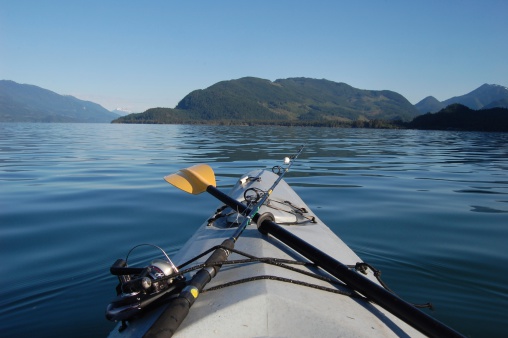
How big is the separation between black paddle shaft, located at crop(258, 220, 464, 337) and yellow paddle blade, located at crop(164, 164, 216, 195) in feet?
6.23

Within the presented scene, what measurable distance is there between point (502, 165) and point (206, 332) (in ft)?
59.7

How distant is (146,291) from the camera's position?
2104 millimetres

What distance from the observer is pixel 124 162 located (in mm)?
16031

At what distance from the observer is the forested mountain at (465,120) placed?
233 feet

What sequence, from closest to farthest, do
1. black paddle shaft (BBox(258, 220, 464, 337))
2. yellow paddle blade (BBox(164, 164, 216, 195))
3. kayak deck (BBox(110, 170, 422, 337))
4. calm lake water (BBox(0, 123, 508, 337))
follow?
kayak deck (BBox(110, 170, 422, 337)), black paddle shaft (BBox(258, 220, 464, 337)), calm lake water (BBox(0, 123, 508, 337)), yellow paddle blade (BBox(164, 164, 216, 195))

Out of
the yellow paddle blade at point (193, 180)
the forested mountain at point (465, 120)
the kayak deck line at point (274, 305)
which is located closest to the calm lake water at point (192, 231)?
the yellow paddle blade at point (193, 180)

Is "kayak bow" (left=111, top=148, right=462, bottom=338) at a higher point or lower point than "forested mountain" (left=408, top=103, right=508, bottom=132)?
lower

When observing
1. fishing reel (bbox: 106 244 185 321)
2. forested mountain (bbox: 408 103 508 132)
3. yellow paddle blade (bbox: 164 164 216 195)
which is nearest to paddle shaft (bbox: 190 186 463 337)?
fishing reel (bbox: 106 244 185 321)

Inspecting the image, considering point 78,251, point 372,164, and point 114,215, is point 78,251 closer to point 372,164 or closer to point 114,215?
point 114,215

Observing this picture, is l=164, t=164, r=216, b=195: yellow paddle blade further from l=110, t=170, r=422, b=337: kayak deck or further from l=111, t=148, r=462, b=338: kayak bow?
l=110, t=170, r=422, b=337: kayak deck

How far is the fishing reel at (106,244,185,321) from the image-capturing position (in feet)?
6.80

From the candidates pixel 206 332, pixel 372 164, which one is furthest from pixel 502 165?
pixel 206 332

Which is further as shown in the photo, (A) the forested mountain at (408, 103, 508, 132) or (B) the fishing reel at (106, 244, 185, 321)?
(A) the forested mountain at (408, 103, 508, 132)

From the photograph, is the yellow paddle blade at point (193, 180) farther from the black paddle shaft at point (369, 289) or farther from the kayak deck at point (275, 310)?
the kayak deck at point (275, 310)
